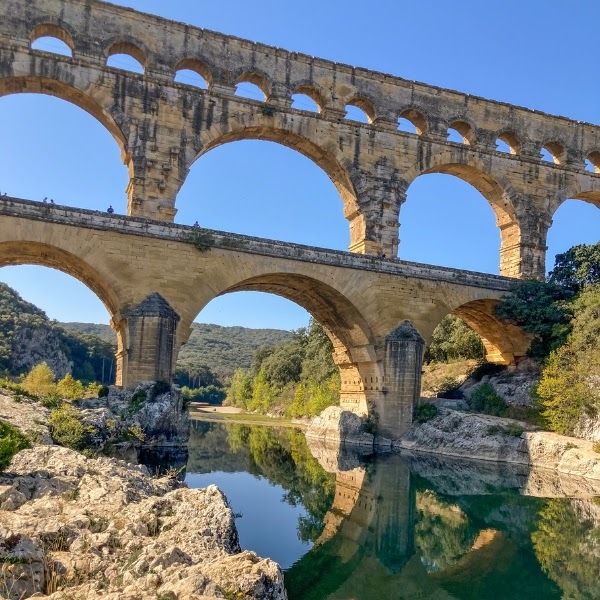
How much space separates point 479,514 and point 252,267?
1078 cm

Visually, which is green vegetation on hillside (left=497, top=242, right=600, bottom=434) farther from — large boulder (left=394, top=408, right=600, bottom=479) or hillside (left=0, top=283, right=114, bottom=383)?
hillside (left=0, top=283, right=114, bottom=383)

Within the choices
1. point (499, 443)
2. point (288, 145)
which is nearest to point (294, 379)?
point (288, 145)

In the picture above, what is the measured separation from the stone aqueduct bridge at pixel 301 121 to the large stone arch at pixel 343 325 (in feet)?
7.93

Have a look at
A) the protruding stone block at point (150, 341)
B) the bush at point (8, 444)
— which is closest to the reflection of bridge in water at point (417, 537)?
the bush at point (8, 444)

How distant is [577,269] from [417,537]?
17.1 metres

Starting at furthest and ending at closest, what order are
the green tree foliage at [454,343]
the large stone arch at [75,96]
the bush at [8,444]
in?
the green tree foliage at [454,343] < the large stone arch at [75,96] < the bush at [8,444]

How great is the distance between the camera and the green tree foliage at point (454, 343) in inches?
1235

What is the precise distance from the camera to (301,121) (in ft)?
76.2

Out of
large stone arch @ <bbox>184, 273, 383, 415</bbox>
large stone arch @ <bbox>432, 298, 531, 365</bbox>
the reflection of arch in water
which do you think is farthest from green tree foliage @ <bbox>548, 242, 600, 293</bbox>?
the reflection of arch in water

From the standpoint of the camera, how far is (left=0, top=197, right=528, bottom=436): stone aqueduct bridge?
60.5 ft

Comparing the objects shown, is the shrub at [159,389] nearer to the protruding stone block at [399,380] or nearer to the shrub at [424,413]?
Result: the protruding stone block at [399,380]

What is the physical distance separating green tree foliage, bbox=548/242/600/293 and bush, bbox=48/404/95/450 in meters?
17.2

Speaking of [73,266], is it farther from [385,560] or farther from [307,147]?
[385,560]

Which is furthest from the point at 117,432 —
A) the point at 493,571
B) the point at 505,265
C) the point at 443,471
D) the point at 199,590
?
the point at 505,265
